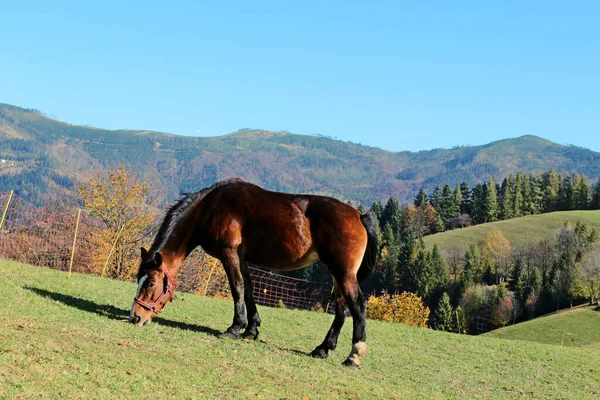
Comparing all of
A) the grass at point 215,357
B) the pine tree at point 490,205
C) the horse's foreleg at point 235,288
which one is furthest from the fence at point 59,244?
the pine tree at point 490,205

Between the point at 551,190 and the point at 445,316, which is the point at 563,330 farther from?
the point at 551,190

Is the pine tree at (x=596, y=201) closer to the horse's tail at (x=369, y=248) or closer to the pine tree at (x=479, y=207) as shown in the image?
the pine tree at (x=479, y=207)

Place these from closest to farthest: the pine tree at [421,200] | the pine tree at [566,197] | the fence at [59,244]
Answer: the fence at [59,244], the pine tree at [566,197], the pine tree at [421,200]

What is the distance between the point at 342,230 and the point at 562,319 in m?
79.5

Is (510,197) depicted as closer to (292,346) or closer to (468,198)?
(468,198)

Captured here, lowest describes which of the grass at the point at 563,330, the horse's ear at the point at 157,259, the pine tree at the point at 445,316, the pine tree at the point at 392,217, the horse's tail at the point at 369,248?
the pine tree at the point at 445,316

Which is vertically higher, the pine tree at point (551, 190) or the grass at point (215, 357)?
the pine tree at point (551, 190)

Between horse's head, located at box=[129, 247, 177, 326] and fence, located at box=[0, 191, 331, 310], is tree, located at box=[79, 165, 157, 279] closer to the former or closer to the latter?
fence, located at box=[0, 191, 331, 310]

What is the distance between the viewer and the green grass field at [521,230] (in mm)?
132125

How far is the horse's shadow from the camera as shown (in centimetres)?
1131

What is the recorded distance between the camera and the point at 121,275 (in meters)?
31.6

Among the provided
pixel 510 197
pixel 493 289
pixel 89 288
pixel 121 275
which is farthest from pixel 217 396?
pixel 510 197

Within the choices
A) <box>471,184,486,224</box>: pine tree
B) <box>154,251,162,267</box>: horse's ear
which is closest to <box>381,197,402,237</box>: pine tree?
<box>471,184,486,224</box>: pine tree

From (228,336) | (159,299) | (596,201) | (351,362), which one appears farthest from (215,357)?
(596,201)
